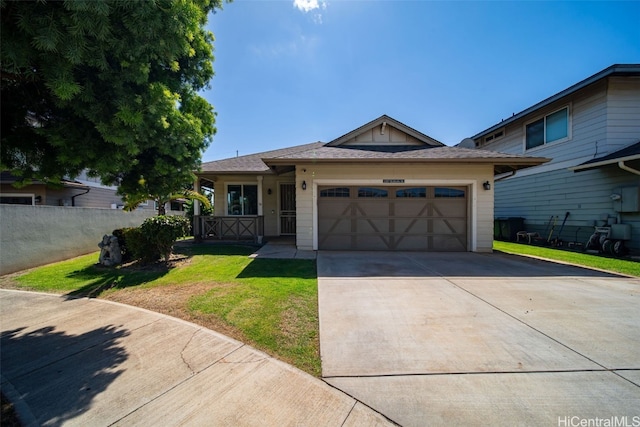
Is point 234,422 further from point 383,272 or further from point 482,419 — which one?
point 383,272

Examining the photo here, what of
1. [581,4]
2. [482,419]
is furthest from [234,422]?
[581,4]

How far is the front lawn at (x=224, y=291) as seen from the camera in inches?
126

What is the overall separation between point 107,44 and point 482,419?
15.0 feet

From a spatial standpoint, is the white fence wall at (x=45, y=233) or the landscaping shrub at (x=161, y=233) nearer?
the white fence wall at (x=45, y=233)

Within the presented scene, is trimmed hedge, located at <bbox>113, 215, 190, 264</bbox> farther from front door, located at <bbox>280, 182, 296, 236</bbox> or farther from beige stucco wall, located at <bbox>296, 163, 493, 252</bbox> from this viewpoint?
front door, located at <bbox>280, 182, 296, 236</bbox>

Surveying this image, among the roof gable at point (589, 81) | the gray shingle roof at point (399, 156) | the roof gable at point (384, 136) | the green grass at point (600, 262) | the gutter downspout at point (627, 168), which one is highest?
the roof gable at point (589, 81)

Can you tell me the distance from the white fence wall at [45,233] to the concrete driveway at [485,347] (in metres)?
8.26

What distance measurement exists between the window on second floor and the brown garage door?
6426mm

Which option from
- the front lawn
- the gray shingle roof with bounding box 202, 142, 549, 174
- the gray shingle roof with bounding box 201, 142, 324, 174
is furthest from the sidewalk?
the gray shingle roof with bounding box 201, 142, 324, 174

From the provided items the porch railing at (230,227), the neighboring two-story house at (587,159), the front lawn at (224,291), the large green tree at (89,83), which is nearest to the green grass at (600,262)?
the neighboring two-story house at (587,159)

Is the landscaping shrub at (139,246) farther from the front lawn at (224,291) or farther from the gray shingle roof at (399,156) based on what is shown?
the gray shingle roof at (399,156)

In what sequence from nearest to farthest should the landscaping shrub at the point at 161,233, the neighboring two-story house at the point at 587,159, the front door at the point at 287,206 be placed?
the landscaping shrub at the point at 161,233 → the neighboring two-story house at the point at 587,159 → the front door at the point at 287,206

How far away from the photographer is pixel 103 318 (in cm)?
384

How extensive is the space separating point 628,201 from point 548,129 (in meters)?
4.67
